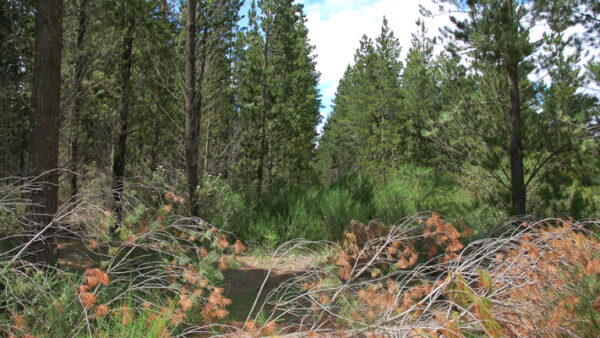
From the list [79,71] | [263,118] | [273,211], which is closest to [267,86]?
[263,118]

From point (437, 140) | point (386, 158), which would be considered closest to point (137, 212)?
point (437, 140)

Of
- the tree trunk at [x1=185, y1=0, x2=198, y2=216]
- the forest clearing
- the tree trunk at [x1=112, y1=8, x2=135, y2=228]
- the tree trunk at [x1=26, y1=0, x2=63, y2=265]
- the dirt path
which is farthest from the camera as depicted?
the tree trunk at [x1=112, y1=8, x2=135, y2=228]

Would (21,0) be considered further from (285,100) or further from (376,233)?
(285,100)

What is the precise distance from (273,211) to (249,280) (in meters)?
2.80

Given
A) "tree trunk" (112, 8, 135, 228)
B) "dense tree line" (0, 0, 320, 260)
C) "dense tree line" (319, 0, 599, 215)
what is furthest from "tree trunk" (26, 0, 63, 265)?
"dense tree line" (319, 0, 599, 215)

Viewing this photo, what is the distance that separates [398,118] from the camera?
20750mm

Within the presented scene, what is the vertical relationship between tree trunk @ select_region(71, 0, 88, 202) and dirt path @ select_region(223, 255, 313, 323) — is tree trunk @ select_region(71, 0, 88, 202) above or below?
above

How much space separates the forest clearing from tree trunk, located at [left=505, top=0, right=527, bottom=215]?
0.9 inches

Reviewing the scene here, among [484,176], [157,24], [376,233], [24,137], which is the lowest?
[376,233]

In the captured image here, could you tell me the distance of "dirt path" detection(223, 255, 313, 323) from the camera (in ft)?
14.0

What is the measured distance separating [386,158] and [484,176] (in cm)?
1447

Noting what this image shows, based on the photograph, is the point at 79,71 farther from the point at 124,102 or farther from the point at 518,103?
the point at 518,103

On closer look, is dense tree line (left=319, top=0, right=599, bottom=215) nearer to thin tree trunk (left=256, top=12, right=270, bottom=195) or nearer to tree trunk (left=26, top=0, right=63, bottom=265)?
tree trunk (left=26, top=0, right=63, bottom=265)

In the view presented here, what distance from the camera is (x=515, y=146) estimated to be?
5633 mm
